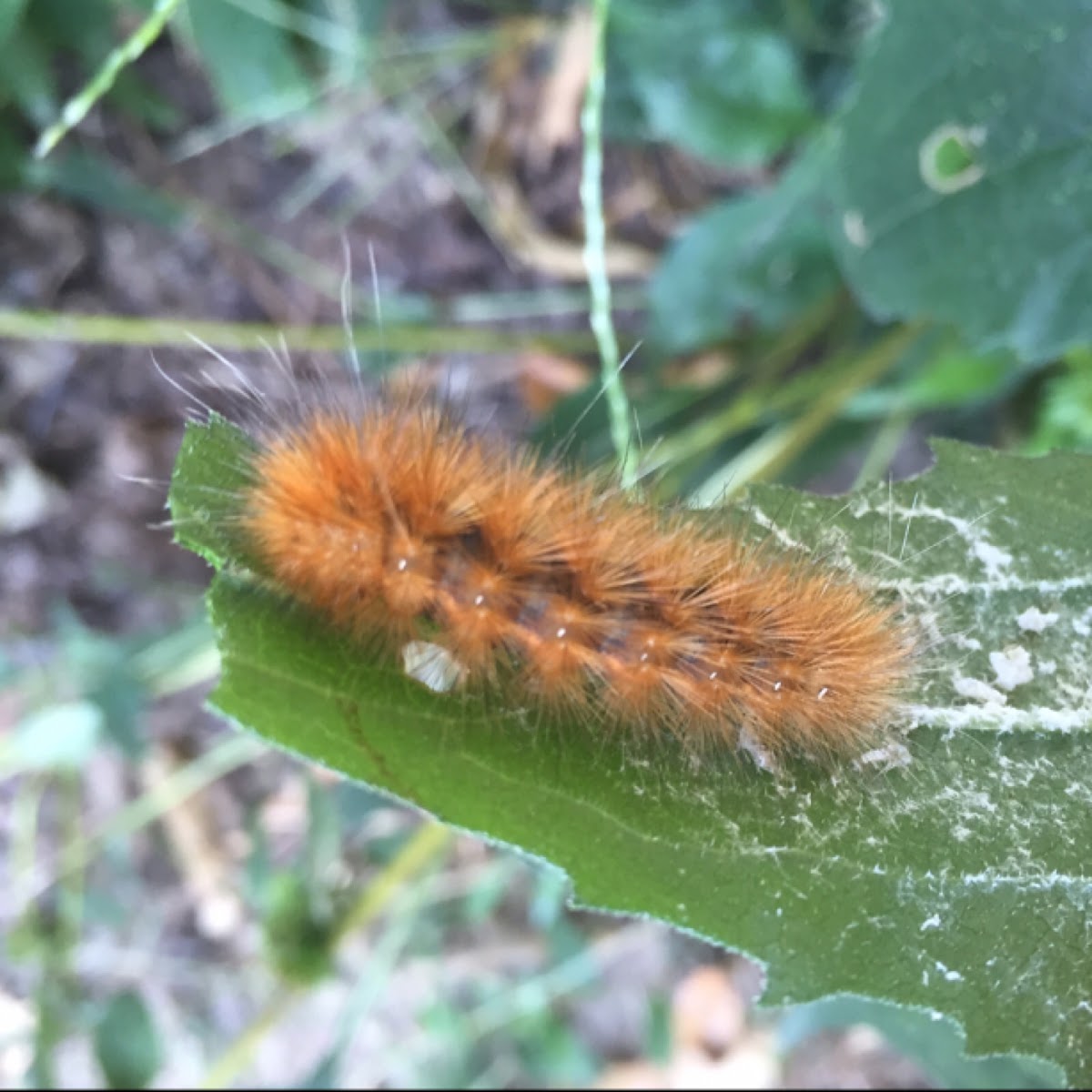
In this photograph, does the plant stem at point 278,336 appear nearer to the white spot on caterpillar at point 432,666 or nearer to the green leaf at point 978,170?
the green leaf at point 978,170

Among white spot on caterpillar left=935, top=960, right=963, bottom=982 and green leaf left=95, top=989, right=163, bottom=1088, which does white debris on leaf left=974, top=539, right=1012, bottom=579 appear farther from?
green leaf left=95, top=989, right=163, bottom=1088

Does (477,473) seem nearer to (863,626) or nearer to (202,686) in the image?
(863,626)

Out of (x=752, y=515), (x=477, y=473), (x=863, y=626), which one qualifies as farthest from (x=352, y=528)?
(x=863, y=626)

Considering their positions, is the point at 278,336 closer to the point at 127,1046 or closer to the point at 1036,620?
the point at 127,1046

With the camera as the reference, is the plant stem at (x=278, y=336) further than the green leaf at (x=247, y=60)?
No

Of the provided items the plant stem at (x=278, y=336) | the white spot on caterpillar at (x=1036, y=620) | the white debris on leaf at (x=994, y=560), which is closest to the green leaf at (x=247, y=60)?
the plant stem at (x=278, y=336)
